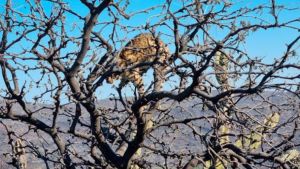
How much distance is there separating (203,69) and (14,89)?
3058 mm

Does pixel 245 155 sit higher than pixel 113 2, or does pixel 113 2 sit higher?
pixel 113 2

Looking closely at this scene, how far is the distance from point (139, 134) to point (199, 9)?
1.70 metres

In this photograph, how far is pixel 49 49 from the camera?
236 inches

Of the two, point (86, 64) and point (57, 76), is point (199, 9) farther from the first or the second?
point (57, 76)

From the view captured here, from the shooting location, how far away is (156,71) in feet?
18.0

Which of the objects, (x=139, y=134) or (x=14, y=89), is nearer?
(x=139, y=134)

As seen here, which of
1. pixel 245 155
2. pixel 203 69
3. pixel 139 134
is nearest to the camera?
pixel 203 69

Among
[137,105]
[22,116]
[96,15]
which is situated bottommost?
[137,105]

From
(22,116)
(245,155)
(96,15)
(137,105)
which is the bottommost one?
(245,155)

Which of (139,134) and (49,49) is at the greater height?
(49,49)

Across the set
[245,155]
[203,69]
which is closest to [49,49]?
[203,69]

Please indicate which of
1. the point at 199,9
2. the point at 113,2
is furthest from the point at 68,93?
the point at 199,9

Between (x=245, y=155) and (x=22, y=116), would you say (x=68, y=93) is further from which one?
(x=245, y=155)

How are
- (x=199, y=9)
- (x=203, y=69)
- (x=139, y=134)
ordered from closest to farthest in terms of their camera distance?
1. (x=203, y=69)
2. (x=199, y=9)
3. (x=139, y=134)
